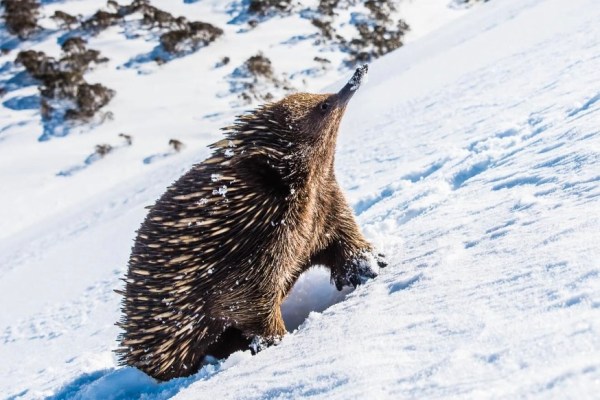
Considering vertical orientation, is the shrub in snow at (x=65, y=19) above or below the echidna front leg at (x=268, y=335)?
above

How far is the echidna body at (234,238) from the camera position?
3.23 m

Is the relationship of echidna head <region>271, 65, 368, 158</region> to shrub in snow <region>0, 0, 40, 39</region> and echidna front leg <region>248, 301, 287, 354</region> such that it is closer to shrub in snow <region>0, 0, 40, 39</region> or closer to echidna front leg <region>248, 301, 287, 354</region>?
echidna front leg <region>248, 301, 287, 354</region>

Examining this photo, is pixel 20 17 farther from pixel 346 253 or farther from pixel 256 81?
pixel 346 253

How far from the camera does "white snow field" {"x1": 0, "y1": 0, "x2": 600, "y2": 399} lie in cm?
167

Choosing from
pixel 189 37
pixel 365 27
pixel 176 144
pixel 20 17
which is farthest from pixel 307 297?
pixel 20 17

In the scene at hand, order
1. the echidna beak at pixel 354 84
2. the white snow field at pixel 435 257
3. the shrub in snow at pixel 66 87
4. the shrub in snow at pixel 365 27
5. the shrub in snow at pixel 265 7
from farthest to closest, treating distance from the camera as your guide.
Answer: the shrub in snow at pixel 265 7, the shrub in snow at pixel 365 27, the shrub in snow at pixel 66 87, the echidna beak at pixel 354 84, the white snow field at pixel 435 257

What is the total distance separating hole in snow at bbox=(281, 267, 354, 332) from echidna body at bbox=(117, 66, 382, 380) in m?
0.60

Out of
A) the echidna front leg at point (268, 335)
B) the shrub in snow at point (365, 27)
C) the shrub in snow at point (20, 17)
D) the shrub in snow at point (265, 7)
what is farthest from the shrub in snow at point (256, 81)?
the echidna front leg at point (268, 335)

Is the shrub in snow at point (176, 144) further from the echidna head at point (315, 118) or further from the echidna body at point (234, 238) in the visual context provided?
the echidna head at point (315, 118)

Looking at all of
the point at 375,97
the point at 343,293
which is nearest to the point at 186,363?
the point at 343,293

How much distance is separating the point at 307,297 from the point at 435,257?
1.39 metres

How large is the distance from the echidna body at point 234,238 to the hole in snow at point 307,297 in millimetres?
604

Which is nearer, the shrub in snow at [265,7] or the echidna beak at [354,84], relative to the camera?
the echidna beak at [354,84]

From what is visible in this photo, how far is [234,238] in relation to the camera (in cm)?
323
